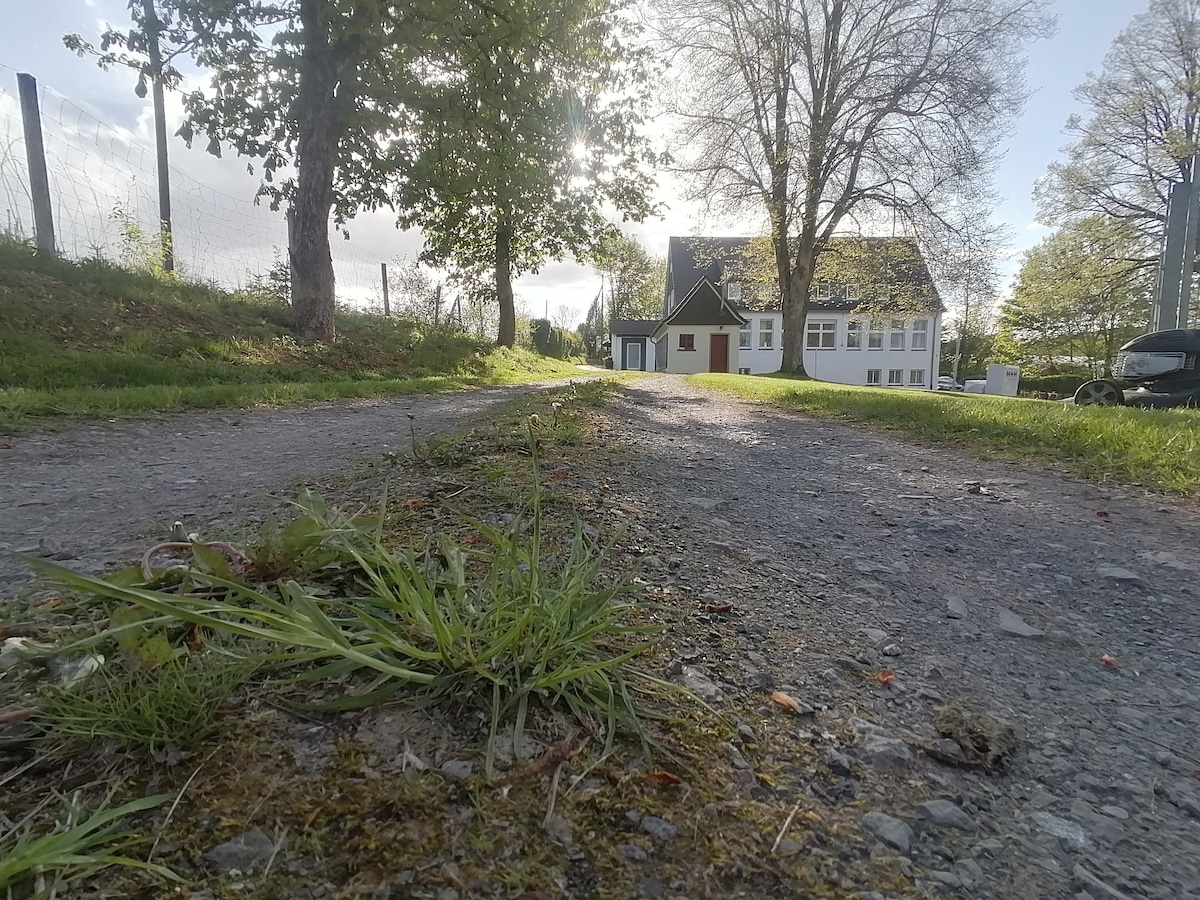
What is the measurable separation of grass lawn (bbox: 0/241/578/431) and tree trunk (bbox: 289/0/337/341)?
0.50m

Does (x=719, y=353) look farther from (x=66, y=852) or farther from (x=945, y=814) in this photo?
(x=66, y=852)

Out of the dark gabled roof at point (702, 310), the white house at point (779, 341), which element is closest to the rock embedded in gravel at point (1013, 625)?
the white house at point (779, 341)

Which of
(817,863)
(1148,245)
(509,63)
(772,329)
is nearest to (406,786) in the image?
(817,863)

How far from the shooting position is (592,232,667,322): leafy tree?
5605cm

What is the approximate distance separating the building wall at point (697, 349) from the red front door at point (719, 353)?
18 cm

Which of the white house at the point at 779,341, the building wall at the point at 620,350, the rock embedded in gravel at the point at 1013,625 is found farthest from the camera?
the building wall at the point at 620,350

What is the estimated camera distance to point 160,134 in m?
12.6

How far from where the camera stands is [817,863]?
2.59ft

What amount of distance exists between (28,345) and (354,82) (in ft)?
18.9

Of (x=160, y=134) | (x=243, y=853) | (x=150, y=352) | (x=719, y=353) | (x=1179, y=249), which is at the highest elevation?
(x=160, y=134)

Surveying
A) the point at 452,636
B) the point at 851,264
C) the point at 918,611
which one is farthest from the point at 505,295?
the point at 452,636

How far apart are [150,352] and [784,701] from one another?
314 inches

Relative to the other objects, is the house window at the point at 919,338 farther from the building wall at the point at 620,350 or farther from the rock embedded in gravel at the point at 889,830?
the rock embedded in gravel at the point at 889,830

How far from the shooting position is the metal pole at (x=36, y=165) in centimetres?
747
